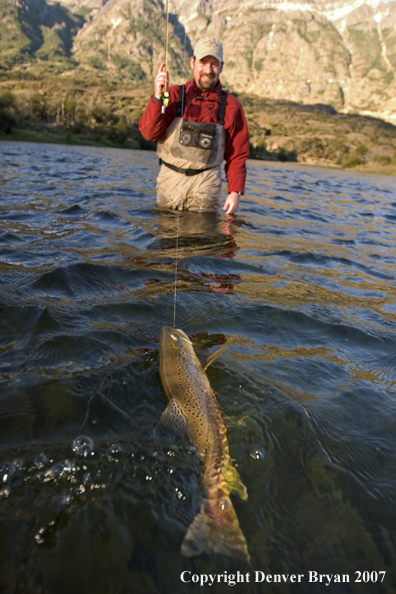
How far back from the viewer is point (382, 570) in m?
1.58

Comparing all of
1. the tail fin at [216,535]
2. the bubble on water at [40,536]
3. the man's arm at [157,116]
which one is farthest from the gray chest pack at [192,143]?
the bubble on water at [40,536]

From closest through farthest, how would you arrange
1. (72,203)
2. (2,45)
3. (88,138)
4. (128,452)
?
(128,452) < (72,203) < (88,138) < (2,45)

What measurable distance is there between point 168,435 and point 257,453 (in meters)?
0.49

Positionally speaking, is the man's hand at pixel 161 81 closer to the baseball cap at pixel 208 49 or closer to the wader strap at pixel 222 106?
the baseball cap at pixel 208 49

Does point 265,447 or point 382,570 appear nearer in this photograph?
point 382,570

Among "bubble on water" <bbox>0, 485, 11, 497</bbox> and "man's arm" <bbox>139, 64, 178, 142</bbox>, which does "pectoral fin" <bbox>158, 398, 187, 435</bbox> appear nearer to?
"bubble on water" <bbox>0, 485, 11, 497</bbox>

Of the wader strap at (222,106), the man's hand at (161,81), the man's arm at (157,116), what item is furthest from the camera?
the wader strap at (222,106)

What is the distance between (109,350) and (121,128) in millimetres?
58027

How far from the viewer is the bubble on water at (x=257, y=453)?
2.05 meters

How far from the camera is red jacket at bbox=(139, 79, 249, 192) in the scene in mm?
6598

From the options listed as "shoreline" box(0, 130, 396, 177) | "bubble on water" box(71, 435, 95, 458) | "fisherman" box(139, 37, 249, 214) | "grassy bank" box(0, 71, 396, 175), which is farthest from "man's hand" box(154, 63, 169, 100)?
"grassy bank" box(0, 71, 396, 175)

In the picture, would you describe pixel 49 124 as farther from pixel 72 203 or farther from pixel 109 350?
pixel 109 350

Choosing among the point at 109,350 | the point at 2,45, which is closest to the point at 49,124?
the point at 109,350

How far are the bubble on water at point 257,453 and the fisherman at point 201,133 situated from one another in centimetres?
519
